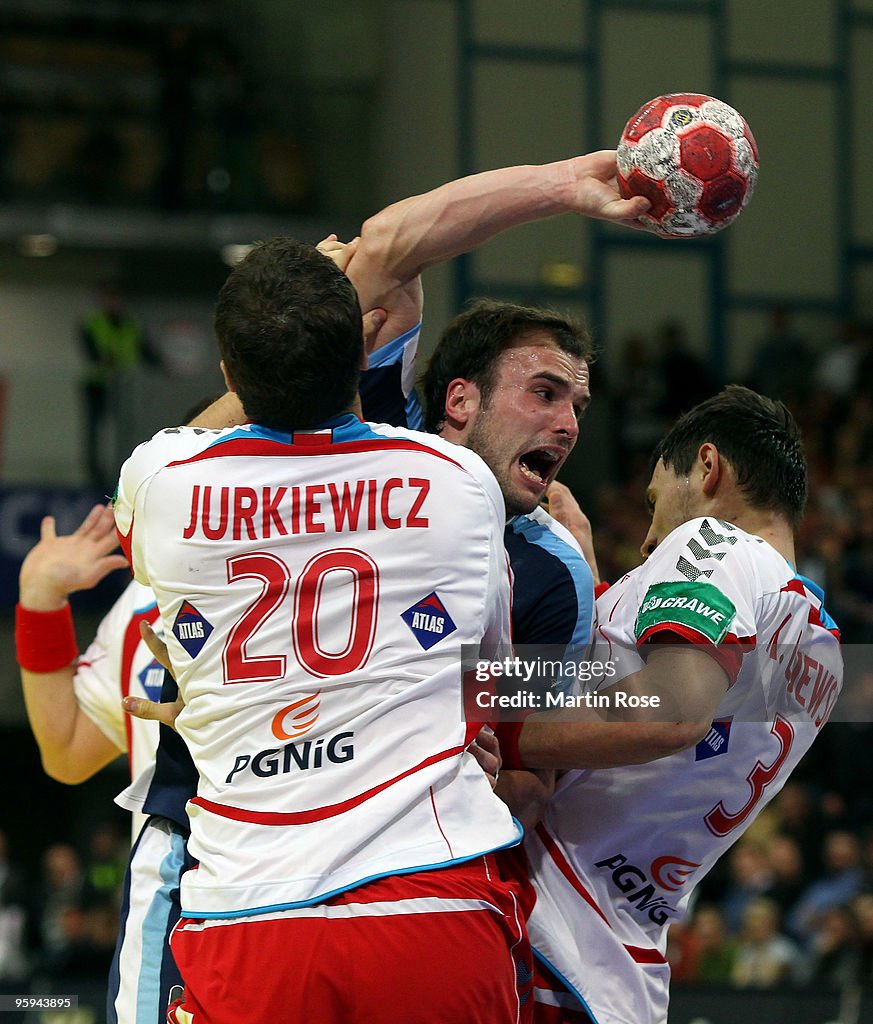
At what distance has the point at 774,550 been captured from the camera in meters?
3.30

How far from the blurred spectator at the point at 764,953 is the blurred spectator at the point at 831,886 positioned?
→ 0.14 meters

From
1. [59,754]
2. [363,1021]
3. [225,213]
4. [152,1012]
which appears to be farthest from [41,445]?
[363,1021]

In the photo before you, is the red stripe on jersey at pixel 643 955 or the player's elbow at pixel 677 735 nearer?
the player's elbow at pixel 677 735

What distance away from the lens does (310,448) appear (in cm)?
265

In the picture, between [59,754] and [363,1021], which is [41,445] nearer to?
[59,754]

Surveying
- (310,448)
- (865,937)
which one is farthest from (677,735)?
(865,937)

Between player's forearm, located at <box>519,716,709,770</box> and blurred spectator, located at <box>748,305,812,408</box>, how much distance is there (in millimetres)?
12646

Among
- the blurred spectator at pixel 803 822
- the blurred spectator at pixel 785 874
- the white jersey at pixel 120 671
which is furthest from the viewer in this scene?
the blurred spectator at pixel 803 822

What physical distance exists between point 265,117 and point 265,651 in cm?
1367

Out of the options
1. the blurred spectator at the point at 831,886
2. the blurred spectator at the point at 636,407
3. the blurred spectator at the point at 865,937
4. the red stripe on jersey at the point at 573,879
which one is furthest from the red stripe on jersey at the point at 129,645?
the blurred spectator at the point at 636,407

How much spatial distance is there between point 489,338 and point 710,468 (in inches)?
24.0

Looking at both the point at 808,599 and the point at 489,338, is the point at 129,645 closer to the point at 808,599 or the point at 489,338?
the point at 489,338

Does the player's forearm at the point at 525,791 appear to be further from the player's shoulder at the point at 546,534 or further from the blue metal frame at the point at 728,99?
the blue metal frame at the point at 728,99

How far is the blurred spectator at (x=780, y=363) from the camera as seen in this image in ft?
50.4
